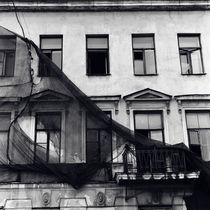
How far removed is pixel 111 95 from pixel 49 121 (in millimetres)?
2641

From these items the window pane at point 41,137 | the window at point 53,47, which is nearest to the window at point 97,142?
the window pane at point 41,137

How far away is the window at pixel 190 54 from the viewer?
55.9 feet

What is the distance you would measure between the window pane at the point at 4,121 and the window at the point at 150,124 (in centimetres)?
499

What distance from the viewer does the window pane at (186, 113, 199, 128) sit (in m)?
16.0

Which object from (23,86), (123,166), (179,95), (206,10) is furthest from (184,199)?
(206,10)

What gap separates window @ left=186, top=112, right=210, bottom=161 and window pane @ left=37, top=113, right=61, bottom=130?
514 centimetres

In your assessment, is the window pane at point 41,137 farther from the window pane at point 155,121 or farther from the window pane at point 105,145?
the window pane at point 155,121

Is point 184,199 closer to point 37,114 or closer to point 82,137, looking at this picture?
point 82,137

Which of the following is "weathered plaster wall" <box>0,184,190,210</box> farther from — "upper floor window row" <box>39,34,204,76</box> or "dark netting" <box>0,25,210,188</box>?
"upper floor window row" <box>39,34,204,76</box>

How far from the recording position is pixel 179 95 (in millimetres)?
16109

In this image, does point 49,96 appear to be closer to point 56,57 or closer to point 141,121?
point 56,57

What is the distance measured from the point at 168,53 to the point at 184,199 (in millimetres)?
6065

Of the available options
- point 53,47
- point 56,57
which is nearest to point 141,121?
point 56,57

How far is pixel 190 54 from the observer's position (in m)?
17.2
